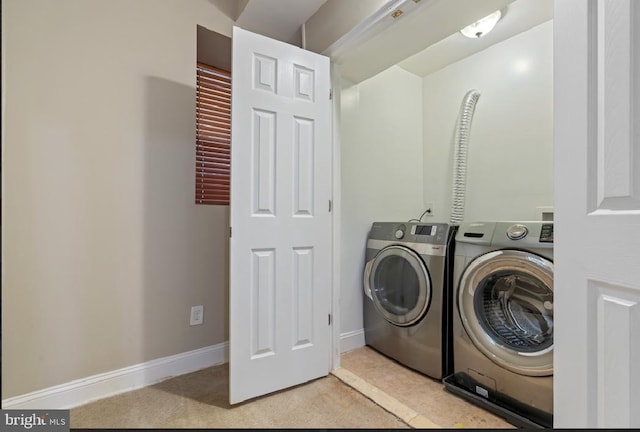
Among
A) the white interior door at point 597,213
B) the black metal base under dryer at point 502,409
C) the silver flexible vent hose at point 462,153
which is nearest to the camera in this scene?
the white interior door at point 597,213

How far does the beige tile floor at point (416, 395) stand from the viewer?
4.95 ft

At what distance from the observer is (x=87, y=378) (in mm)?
1611

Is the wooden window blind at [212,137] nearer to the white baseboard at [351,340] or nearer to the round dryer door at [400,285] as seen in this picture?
the round dryer door at [400,285]

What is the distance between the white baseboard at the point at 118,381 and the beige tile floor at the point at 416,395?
0.83 metres

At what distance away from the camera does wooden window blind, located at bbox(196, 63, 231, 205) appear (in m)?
2.09

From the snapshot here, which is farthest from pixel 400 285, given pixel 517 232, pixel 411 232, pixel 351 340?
pixel 517 232

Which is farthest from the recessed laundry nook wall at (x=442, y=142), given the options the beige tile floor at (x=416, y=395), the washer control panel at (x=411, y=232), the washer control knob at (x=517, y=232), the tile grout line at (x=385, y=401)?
the washer control knob at (x=517, y=232)

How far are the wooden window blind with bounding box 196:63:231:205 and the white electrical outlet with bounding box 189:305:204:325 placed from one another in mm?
667

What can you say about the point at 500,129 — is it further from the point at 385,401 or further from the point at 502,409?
the point at 385,401

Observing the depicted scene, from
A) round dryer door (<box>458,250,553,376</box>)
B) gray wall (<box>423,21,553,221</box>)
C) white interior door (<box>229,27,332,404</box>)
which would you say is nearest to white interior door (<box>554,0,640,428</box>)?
round dryer door (<box>458,250,553,376</box>)

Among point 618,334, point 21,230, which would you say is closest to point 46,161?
point 21,230

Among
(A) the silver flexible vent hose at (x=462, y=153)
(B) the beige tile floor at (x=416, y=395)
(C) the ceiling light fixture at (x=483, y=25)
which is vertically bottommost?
(B) the beige tile floor at (x=416, y=395)

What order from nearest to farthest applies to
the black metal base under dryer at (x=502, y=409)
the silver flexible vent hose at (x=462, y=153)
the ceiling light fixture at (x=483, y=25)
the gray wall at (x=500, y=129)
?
1. the black metal base under dryer at (x=502, y=409)
2. the ceiling light fixture at (x=483, y=25)
3. the gray wall at (x=500, y=129)
4. the silver flexible vent hose at (x=462, y=153)

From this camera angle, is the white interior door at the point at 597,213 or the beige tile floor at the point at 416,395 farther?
the beige tile floor at the point at 416,395
